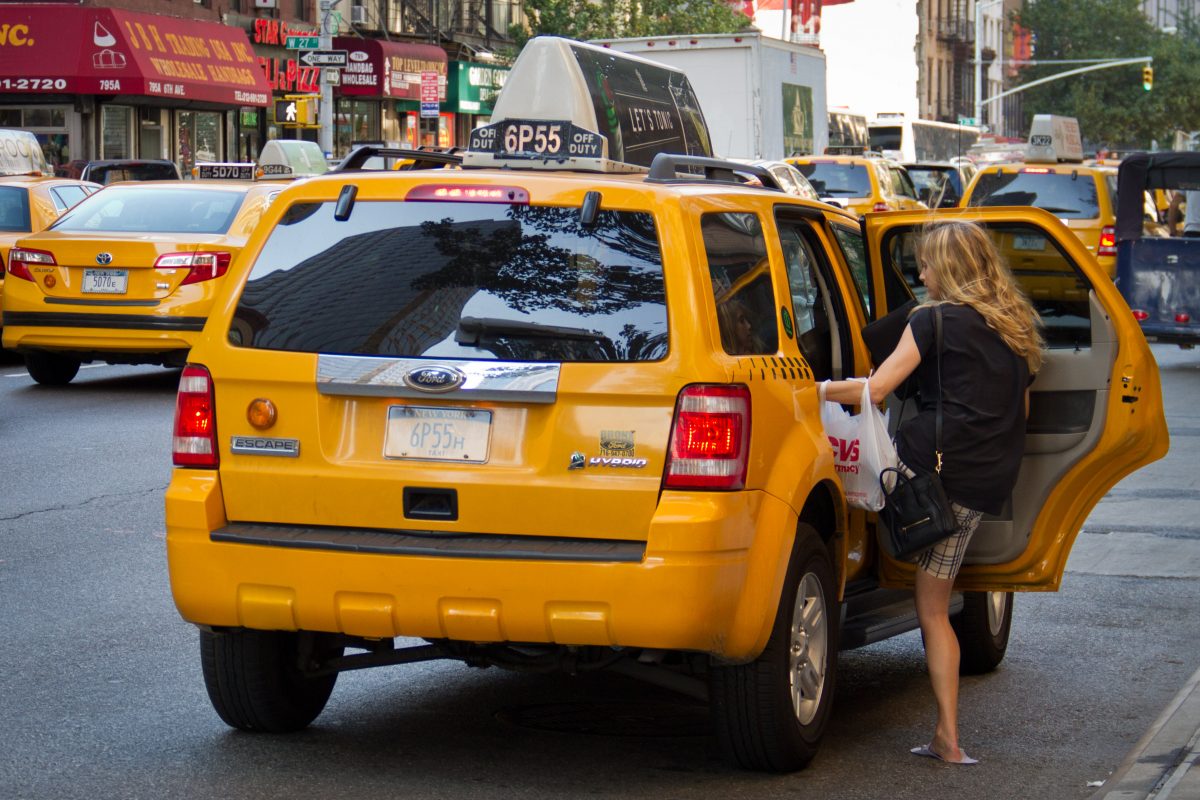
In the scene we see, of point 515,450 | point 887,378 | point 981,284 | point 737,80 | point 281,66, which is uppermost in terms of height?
point 281,66

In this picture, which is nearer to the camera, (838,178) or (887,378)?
(887,378)

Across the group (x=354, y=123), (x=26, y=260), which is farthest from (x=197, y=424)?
(x=354, y=123)

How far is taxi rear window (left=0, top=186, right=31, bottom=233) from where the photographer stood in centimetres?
1836

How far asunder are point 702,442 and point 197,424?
1489 mm

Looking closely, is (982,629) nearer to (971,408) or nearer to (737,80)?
(971,408)

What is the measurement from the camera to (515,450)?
5.29 meters

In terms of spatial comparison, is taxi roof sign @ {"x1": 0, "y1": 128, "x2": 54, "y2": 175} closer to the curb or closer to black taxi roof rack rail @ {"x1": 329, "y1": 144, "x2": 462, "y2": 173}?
black taxi roof rack rail @ {"x1": 329, "y1": 144, "x2": 462, "y2": 173}

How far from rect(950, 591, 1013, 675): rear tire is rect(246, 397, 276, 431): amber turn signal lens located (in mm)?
2769

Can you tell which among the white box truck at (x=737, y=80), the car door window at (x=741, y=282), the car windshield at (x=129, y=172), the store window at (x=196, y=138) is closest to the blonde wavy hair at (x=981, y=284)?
the car door window at (x=741, y=282)

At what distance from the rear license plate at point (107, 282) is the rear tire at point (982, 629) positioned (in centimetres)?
974

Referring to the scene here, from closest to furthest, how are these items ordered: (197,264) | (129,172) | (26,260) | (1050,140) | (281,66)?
(197,264), (26,260), (129,172), (1050,140), (281,66)

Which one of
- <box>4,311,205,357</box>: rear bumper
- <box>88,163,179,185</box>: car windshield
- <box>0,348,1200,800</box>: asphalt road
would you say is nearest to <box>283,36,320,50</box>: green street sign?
<box>88,163,179,185</box>: car windshield

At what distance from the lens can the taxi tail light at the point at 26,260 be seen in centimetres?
1552

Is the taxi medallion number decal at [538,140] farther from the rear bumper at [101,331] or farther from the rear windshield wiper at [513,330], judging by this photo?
the rear bumper at [101,331]
